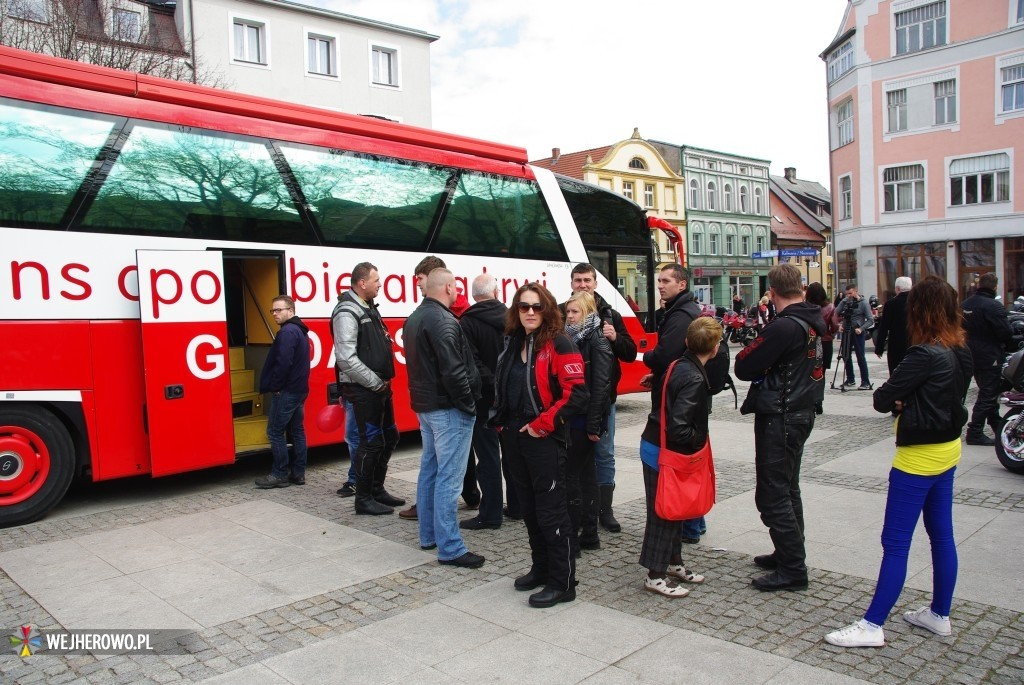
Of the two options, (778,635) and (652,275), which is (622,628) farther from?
(652,275)

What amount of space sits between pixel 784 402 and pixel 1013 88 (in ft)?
98.9

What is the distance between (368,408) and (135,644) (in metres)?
2.56

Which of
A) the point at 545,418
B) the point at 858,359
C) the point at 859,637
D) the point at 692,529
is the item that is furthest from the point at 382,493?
the point at 858,359

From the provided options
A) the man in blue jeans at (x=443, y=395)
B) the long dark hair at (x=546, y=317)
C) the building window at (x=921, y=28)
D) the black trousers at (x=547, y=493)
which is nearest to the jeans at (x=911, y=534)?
the black trousers at (x=547, y=493)

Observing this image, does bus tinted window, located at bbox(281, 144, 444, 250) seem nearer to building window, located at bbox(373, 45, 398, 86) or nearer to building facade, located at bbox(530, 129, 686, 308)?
building window, located at bbox(373, 45, 398, 86)

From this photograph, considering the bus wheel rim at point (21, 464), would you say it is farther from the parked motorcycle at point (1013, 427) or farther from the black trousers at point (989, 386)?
the black trousers at point (989, 386)

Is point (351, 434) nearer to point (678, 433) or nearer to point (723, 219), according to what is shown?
point (678, 433)

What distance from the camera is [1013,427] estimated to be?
7230mm

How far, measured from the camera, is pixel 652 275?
12.2 meters

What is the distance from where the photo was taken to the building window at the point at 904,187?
99.0ft

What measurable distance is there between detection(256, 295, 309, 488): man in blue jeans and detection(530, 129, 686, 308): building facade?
4010 centimetres

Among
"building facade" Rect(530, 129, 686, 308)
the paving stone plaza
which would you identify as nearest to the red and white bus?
the paving stone plaza

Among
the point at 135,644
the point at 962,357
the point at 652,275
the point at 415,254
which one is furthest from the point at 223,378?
the point at 652,275

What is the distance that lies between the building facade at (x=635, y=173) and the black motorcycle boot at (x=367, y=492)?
41.0 m
